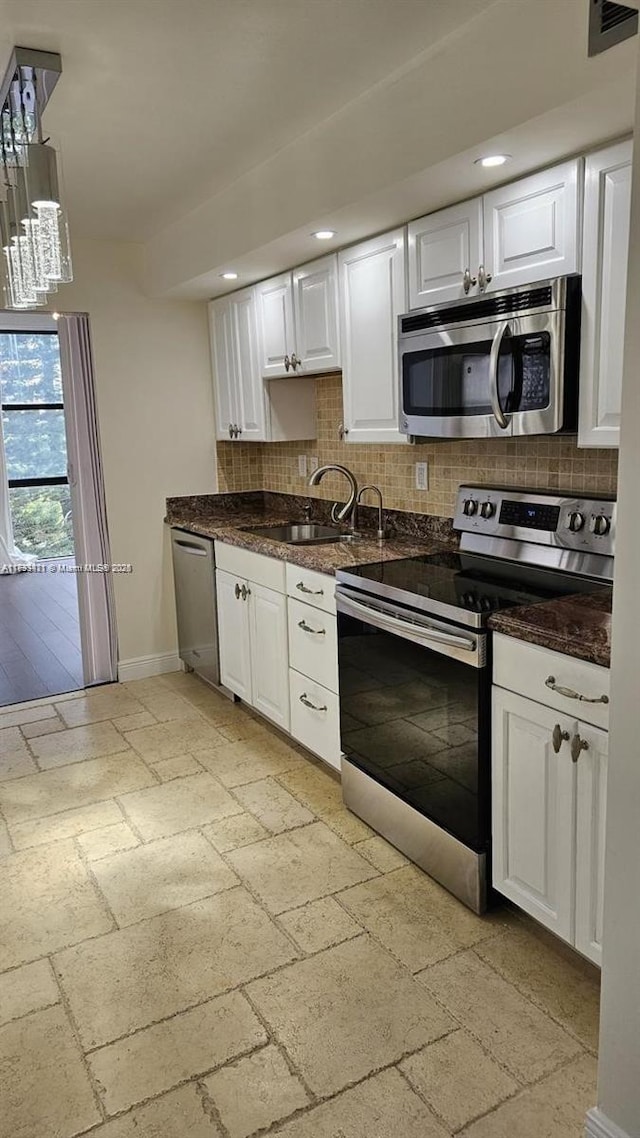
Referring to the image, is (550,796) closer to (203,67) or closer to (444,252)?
(444,252)

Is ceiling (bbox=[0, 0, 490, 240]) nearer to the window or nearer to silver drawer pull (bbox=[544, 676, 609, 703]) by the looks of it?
silver drawer pull (bbox=[544, 676, 609, 703])

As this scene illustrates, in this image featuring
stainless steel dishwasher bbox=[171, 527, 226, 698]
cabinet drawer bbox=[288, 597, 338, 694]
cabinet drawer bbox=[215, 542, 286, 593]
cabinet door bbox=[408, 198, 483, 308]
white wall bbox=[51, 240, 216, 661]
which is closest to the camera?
cabinet door bbox=[408, 198, 483, 308]

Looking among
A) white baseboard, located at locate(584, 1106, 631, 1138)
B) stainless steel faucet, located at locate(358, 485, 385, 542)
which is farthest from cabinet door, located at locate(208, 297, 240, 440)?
white baseboard, located at locate(584, 1106, 631, 1138)

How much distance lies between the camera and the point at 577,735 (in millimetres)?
1896

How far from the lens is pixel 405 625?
2.45 meters

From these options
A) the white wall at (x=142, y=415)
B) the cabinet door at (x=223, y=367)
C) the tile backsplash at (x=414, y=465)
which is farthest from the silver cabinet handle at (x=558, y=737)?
the white wall at (x=142, y=415)

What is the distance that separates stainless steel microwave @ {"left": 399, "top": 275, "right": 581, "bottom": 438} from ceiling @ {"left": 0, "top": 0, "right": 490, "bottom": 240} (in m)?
0.71

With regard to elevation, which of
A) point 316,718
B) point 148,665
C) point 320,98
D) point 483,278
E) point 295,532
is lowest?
point 148,665

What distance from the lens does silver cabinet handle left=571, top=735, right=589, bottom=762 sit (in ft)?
6.15

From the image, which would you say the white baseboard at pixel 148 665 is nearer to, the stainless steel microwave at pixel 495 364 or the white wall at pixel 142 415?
the white wall at pixel 142 415

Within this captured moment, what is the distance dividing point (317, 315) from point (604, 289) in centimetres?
151

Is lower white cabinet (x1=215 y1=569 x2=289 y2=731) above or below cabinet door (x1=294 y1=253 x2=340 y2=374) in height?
below

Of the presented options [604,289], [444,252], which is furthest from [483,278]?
[604,289]

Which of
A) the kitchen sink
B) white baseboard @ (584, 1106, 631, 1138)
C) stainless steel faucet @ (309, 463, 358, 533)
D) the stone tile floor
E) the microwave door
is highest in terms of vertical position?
the microwave door
